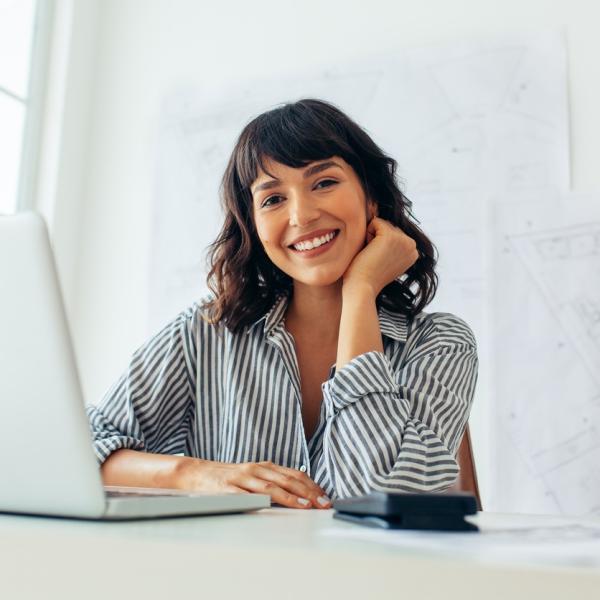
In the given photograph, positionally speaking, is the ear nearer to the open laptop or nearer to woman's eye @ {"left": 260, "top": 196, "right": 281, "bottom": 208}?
woman's eye @ {"left": 260, "top": 196, "right": 281, "bottom": 208}

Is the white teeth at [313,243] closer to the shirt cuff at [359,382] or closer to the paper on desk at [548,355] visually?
the shirt cuff at [359,382]

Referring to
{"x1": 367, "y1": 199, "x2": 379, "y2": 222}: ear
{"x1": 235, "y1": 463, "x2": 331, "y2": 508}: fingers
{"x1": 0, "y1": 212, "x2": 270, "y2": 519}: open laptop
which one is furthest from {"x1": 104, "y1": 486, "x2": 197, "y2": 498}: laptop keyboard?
{"x1": 367, "y1": 199, "x2": 379, "y2": 222}: ear

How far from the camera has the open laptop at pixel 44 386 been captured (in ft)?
1.57

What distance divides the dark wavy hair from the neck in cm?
6

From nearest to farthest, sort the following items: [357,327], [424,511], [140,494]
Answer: [424,511]
[140,494]
[357,327]

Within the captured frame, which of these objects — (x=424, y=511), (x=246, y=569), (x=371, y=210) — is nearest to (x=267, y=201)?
(x=371, y=210)

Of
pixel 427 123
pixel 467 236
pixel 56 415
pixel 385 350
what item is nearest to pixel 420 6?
pixel 427 123

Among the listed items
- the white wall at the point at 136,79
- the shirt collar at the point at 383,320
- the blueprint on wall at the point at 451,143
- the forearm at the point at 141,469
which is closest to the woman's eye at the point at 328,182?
the shirt collar at the point at 383,320

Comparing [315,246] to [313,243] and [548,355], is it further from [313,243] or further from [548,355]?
[548,355]

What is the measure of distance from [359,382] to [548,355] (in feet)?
3.27

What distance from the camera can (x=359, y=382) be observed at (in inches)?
43.4

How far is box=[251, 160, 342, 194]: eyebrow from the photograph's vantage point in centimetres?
138

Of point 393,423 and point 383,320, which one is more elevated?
point 383,320

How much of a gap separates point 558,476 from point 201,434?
37.7 inches
